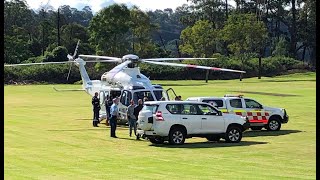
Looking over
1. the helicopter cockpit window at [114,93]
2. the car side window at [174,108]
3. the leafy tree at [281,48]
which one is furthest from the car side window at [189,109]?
the leafy tree at [281,48]

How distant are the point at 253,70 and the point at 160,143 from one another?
44.3m

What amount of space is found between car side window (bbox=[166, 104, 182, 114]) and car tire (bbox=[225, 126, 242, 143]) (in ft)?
5.13

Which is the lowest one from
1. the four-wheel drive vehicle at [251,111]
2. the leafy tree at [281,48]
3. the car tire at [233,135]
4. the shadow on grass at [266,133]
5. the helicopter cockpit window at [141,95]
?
the shadow on grass at [266,133]

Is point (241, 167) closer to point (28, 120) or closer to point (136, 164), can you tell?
point (136, 164)

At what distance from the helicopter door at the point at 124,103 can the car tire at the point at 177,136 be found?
218 inches

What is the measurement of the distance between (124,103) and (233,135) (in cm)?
596

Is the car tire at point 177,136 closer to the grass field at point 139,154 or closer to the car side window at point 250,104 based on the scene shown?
the grass field at point 139,154

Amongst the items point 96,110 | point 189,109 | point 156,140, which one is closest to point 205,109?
point 189,109

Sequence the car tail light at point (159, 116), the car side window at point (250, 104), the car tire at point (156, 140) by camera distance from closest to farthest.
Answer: the car tail light at point (159, 116)
the car tire at point (156, 140)
the car side window at point (250, 104)

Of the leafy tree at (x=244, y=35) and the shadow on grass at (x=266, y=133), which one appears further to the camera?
the leafy tree at (x=244, y=35)

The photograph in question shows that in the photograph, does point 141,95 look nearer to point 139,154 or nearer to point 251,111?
point 251,111

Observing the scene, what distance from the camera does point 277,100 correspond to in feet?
111

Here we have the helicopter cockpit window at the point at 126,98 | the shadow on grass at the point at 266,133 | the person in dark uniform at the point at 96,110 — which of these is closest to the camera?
the shadow on grass at the point at 266,133

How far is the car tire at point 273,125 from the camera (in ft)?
66.3
